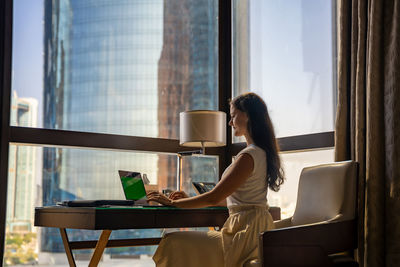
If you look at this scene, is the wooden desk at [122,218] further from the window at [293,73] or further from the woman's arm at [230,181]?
the window at [293,73]

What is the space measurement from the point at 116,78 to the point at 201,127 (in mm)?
1019

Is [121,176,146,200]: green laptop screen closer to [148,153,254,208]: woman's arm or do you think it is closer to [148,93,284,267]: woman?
[148,93,284,267]: woman

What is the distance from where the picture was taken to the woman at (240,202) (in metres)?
2.45

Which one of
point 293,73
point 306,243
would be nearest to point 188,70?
point 293,73

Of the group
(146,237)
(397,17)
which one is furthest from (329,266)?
(146,237)

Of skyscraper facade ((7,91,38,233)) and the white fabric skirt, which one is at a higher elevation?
skyscraper facade ((7,91,38,233))

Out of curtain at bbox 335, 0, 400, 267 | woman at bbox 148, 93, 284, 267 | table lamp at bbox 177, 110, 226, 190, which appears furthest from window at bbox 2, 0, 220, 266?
curtain at bbox 335, 0, 400, 267

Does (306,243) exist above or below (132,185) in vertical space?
below

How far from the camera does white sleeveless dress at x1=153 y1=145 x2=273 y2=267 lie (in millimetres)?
2439

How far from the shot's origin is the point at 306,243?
238cm

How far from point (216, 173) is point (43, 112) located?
5.57 ft

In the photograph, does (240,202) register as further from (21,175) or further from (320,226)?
(21,175)

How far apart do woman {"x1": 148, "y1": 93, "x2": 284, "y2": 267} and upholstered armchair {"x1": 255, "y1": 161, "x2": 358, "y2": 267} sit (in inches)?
7.4

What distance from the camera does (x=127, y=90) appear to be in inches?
177
